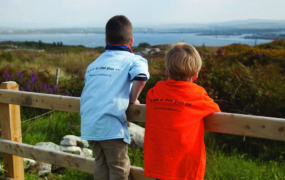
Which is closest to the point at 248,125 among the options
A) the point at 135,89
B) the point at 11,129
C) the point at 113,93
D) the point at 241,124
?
the point at 241,124

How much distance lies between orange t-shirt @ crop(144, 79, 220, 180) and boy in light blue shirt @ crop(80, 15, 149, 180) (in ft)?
1.02

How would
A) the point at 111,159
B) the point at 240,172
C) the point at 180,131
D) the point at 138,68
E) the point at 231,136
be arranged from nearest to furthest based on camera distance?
the point at 180,131
the point at 138,68
the point at 111,159
the point at 240,172
the point at 231,136

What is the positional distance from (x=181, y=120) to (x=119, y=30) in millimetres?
861

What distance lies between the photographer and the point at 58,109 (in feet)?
9.96

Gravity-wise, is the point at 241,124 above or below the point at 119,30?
below

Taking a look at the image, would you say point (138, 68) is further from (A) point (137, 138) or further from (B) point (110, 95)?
(A) point (137, 138)

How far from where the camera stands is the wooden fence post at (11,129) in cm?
349

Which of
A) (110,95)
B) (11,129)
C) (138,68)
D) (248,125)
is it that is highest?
(138,68)

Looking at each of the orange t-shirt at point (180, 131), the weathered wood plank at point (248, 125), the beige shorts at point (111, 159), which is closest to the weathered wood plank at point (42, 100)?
the beige shorts at point (111, 159)

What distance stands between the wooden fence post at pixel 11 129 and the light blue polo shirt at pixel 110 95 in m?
1.47

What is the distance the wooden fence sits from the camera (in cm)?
210

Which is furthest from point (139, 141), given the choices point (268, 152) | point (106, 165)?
point (106, 165)

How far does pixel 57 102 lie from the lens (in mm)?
3039

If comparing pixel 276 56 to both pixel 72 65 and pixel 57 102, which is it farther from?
pixel 72 65
